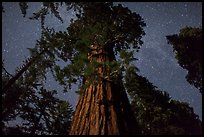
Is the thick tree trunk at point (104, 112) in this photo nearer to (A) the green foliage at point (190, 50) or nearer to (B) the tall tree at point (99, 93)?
(B) the tall tree at point (99, 93)

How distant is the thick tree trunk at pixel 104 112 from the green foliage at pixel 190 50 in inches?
370

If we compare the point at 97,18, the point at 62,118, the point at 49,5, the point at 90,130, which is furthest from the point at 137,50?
the point at 90,130

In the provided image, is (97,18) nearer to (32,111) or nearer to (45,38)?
(45,38)

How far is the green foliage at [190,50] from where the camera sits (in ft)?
43.8

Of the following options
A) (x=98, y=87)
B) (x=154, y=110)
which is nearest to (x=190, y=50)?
(x=154, y=110)

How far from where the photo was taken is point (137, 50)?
1188 cm

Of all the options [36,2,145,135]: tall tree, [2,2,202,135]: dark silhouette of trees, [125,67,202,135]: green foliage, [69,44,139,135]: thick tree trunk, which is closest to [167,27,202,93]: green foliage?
[2,2,202,135]: dark silhouette of trees

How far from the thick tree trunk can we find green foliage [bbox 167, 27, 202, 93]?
941cm

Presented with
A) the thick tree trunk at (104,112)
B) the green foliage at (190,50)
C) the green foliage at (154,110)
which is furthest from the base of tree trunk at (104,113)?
the green foliage at (190,50)

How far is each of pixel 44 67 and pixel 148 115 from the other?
864 centimetres

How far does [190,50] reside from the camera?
13711 mm

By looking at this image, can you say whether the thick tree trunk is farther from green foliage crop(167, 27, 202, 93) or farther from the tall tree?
green foliage crop(167, 27, 202, 93)

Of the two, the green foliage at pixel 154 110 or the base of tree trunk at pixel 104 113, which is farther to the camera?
the green foliage at pixel 154 110

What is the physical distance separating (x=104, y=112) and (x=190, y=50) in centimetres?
1067
